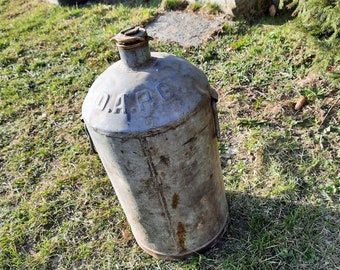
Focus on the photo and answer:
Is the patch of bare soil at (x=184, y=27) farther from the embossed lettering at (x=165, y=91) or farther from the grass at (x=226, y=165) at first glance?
the embossed lettering at (x=165, y=91)

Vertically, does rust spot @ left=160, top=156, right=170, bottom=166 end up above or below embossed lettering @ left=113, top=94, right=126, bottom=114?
below

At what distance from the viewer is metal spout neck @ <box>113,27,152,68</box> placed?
1942mm

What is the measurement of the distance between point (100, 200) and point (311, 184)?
72.2 inches

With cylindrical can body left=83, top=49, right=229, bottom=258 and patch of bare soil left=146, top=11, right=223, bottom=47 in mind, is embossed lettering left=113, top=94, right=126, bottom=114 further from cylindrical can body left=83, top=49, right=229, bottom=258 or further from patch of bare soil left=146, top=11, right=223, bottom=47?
patch of bare soil left=146, top=11, right=223, bottom=47

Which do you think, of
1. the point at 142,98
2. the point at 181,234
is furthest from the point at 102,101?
the point at 181,234

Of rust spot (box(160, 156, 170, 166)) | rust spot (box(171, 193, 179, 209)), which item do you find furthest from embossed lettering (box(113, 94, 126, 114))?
rust spot (box(171, 193, 179, 209))

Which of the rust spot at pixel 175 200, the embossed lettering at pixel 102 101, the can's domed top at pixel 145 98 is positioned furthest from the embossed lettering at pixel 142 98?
the rust spot at pixel 175 200

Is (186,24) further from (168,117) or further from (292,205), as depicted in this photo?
(168,117)

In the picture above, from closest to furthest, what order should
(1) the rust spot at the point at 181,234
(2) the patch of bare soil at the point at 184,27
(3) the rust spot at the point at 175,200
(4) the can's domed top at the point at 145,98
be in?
(4) the can's domed top at the point at 145,98 < (3) the rust spot at the point at 175,200 < (1) the rust spot at the point at 181,234 < (2) the patch of bare soil at the point at 184,27

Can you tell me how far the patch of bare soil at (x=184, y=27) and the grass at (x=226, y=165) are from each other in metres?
0.19

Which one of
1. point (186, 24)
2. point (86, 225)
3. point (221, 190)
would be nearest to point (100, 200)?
point (86, 225)

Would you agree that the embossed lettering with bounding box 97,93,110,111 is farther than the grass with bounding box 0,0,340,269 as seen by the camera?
No

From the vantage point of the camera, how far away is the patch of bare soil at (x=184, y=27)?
491 cm

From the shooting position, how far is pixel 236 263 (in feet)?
8.50
